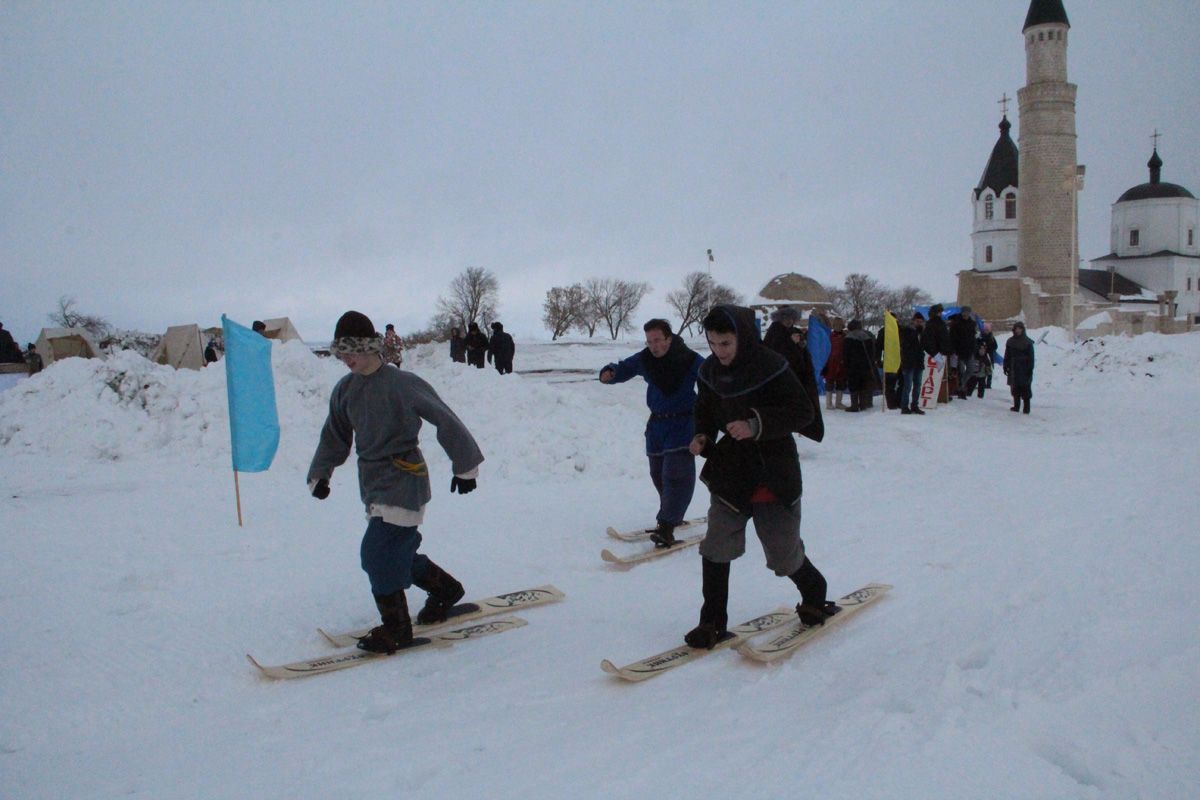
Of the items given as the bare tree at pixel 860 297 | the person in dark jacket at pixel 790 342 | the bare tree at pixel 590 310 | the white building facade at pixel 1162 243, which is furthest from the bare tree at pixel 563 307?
the person in dark jacket at pixel 790 342

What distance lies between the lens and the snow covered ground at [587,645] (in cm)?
303

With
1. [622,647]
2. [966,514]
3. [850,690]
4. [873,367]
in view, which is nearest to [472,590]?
[622,647]

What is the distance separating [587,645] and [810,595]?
135 centimetres

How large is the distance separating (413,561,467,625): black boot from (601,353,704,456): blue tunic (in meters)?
2.38

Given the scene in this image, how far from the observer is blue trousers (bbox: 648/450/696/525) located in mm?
6734

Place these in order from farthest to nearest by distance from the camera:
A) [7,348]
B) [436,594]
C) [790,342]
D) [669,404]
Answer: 1. [7,348]
2. [790,342]
3. [669,404]
4. [436,594]

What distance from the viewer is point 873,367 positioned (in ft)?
52.2

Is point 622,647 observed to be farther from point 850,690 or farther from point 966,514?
point 966,514

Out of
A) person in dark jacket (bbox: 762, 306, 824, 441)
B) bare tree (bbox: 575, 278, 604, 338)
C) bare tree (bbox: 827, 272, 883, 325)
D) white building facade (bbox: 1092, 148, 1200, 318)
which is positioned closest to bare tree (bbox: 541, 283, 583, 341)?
bare tree (bbox: 575, 278, 604, 338)

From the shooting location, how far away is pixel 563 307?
81938 mm

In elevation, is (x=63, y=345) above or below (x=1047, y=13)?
below

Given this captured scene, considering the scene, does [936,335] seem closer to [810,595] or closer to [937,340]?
[937,340]

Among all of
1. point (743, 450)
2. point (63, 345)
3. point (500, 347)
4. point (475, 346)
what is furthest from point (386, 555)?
point (63, 345)

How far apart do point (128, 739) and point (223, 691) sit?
55 centimetres
